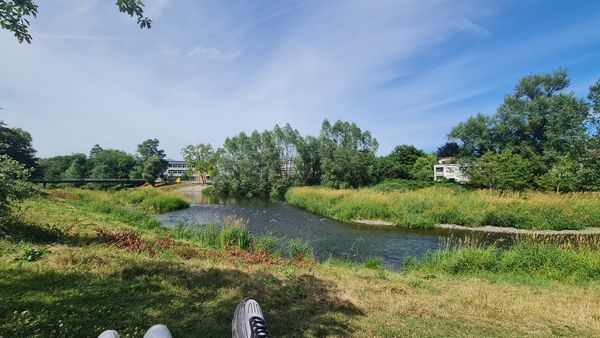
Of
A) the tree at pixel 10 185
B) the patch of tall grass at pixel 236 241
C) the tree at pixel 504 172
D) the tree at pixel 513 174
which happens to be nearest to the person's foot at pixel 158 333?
the tree at pixel 10 185

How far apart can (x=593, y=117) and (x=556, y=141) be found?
1023 centimetres

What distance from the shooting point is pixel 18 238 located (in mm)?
7133

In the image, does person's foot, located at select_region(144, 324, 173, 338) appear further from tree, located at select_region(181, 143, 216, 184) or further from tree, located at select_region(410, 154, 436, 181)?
tree, located at select_region(181, 143, 216, 184)

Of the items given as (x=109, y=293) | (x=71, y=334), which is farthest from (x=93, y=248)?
(x=71, y=334)

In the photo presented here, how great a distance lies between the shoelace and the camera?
3.00 meters

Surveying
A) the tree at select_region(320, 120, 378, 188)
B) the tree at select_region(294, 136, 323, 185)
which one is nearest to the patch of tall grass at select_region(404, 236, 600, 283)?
the tree at select_region(320, 120, 378, 188)

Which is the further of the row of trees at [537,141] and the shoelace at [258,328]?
the row of trees at [537,141]

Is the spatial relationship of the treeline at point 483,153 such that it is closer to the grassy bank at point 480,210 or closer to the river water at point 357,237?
the grassy bank at point 480,210

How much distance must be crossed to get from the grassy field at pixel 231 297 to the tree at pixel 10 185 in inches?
35.5

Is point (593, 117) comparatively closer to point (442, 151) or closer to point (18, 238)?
point (18, 238)

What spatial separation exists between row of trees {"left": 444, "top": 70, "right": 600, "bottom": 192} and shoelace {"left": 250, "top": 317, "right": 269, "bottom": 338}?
132 feet

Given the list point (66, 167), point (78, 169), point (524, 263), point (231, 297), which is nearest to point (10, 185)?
point (231, 297)

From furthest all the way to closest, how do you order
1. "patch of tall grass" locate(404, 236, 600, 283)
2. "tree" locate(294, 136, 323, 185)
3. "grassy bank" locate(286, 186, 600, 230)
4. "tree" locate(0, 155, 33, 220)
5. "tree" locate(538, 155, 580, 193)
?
"tree" locate(294, 136, 323, 185) → "tree" locate(538, 155, 580, 193) → "grassy bank" locate(286, 186, 600, 230) → "patch of tall grass" locate(404, 236, 600, 283) → "tree" locate(0, 155, 33, 220)

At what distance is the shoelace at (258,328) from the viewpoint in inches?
118
